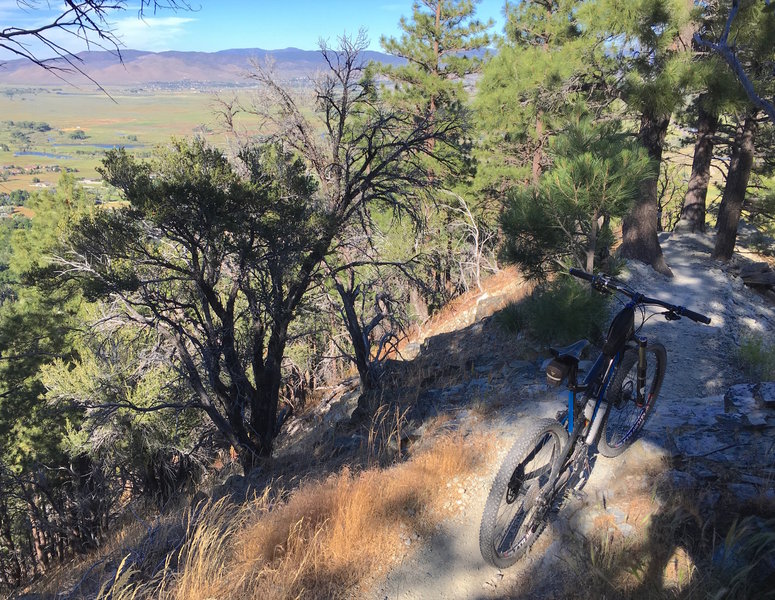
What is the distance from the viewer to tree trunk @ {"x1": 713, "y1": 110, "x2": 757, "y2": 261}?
29.6ft

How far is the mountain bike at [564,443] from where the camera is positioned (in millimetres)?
2922

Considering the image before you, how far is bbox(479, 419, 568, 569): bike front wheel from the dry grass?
2.20 ft

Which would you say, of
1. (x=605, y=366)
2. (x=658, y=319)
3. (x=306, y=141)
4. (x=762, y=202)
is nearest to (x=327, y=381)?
(x=306, y=141)

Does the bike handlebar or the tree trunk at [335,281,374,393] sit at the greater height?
the bike handlebar

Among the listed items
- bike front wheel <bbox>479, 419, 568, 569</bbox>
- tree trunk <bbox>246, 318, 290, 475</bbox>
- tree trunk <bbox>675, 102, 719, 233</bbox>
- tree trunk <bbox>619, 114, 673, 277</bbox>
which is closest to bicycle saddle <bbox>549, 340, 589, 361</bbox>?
bike front wheel <bbox>479, 419, 568, 569</bbox>

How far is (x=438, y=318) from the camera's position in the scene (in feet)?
46.0

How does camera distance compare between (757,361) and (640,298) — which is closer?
(640,298)

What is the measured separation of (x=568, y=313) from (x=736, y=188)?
6505 millimetres

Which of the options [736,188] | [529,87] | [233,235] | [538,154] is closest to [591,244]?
[233,235]

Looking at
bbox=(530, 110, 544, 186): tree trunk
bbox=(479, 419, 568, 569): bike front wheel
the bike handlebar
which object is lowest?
bbox=(479, 419, 568, 569): bike front wheel

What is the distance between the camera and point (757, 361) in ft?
19.5

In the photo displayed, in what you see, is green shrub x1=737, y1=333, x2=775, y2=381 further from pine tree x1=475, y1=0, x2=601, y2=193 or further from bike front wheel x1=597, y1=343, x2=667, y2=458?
pine tree x1=475, y1=0, x2=601, y2=193

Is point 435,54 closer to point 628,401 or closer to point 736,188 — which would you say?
point 736,188

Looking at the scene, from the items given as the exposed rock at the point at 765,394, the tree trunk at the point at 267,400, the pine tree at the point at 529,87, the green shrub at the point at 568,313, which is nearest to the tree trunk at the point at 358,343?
the tree trunk at the point at 267,400
